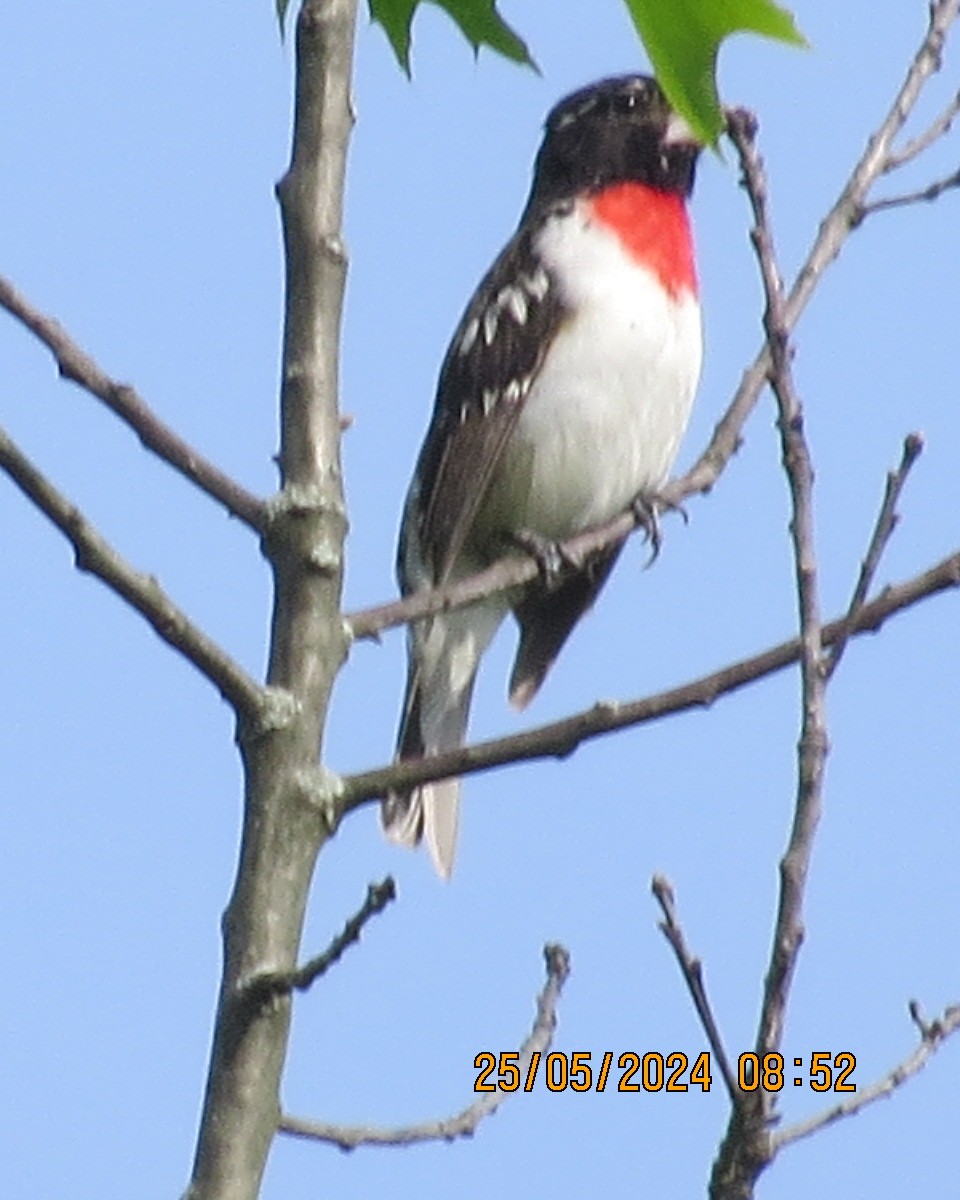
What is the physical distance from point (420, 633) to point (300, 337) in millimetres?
3067

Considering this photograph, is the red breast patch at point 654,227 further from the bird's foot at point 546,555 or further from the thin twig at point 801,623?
the thin twig at point 801,623

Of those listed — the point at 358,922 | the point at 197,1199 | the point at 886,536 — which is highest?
the point at 886,536

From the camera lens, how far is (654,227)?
18.8 ft

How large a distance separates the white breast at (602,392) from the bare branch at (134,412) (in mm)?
2836

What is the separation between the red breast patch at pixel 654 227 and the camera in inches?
222

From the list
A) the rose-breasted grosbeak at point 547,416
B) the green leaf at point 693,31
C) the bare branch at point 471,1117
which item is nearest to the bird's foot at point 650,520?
the rose-breasted grosbeak at point 547,416

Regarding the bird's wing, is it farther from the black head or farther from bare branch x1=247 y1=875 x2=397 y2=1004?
bare branch x1=247 y1=875 x2=397 y2=1004

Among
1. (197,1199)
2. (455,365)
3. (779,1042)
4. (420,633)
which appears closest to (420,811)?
(420,633)

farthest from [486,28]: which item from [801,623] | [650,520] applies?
[650,520]

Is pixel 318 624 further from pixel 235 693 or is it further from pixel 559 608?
pixel 559 608

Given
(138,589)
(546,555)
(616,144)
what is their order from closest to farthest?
(138,589), (546,555), (616,144)

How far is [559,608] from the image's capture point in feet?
19.5

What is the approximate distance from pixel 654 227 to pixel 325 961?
3692 mm

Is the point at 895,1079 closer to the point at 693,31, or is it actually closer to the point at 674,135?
the point at 693,31
